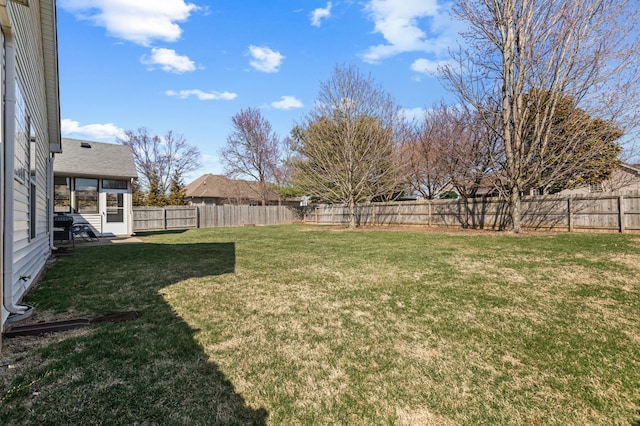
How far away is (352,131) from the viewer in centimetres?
1561

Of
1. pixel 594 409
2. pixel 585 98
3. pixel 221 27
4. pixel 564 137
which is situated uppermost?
pixel 221 27

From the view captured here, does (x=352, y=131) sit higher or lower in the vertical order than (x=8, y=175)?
higher

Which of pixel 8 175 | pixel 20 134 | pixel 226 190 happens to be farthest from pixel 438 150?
→ pixel 226 190

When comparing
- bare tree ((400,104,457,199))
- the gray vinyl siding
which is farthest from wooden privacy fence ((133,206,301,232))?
the gray vinyl siding

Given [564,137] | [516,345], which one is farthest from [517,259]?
[564,137]

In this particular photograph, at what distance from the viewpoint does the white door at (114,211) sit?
45.3 ft

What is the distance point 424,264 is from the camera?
6.36 meters

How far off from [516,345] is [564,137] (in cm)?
1121

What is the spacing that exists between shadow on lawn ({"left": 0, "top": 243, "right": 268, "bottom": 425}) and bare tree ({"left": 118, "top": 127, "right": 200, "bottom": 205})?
31429 mm

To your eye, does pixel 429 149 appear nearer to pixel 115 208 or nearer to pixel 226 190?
pixel 115 208

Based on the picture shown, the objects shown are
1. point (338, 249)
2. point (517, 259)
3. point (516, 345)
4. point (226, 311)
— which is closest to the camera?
point (516, 345)

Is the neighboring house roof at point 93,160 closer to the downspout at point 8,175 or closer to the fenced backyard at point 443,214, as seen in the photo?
the fenced backyard at point 443,214

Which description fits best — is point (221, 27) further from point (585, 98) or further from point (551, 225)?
point (551, 225)

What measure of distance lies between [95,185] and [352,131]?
1184 cm
